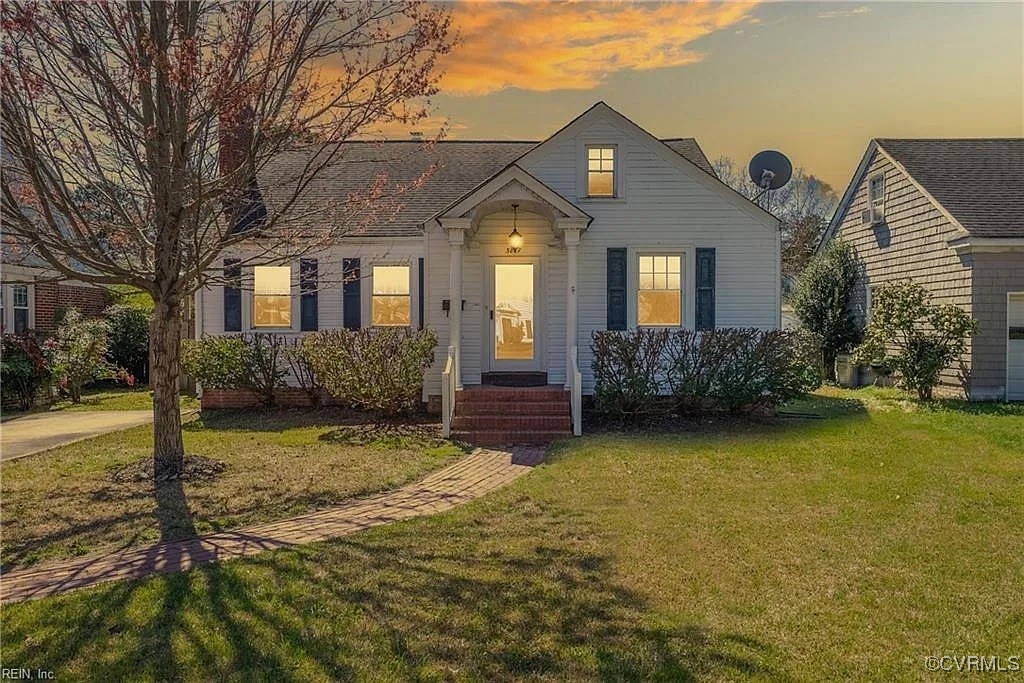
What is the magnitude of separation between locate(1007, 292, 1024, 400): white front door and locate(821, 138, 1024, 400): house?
0.07 feet

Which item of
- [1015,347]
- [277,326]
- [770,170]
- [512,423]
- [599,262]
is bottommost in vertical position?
[512,423]

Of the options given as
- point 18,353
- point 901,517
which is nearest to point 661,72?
point 901,517

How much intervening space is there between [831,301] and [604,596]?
16.8 m

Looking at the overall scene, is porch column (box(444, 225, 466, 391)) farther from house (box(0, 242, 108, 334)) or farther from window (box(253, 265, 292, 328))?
house (box(0, 242, 108, 334))

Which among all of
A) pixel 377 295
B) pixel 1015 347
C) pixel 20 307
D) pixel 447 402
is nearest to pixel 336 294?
pixel 377 295

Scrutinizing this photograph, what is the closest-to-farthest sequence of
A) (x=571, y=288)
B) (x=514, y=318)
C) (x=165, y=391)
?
(x=165, y=391) < (x=571, y=288) < (x=514, y=318)

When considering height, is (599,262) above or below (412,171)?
below

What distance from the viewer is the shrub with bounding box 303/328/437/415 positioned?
34.6 ft

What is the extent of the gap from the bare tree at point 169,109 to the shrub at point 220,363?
498 centimetres

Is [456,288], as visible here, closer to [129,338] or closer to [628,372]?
[628,372]

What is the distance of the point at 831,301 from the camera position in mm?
18281

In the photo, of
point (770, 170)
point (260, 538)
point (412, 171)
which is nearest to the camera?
point (260, 538)

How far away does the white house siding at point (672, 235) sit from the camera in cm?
1205

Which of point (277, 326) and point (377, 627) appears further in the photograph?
point (277, 326)
